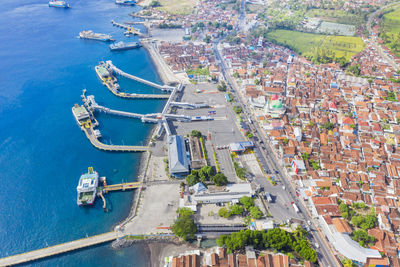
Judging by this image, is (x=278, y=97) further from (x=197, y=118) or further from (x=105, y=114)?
(x=105, y=114)

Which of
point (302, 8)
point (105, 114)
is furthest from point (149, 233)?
point (302, 8)

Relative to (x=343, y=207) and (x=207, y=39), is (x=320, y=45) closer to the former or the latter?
(x=207, y=39)

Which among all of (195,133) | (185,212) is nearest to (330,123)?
(195,133)

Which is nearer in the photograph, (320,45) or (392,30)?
(320,45)

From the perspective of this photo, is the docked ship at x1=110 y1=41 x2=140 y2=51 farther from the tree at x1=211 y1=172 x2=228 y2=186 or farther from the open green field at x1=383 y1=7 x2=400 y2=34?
the open green field at x1=383 y1=7 x2=400 y2=34

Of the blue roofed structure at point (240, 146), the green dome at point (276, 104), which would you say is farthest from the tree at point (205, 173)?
the green dome at point (276, 104)

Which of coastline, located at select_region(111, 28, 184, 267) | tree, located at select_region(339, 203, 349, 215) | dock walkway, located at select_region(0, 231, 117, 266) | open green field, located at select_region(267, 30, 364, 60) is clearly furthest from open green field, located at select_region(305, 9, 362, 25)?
dock walkway, located at select_region(0, 231, 117, 266)
